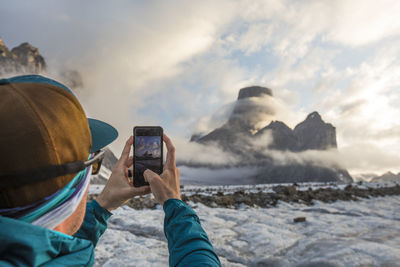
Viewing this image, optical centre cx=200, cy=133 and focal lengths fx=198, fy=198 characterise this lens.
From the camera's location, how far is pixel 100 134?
4.29ft

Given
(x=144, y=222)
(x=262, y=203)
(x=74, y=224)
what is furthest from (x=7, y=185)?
(x=262, y=203)

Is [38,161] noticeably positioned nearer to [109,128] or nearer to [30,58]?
[109,128]

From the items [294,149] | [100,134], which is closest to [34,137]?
[100,134]

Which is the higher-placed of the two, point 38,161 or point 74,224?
point 38,161

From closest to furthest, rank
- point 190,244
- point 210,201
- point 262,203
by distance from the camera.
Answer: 1. point 190,244
2. point 262,203
3. point 210,201

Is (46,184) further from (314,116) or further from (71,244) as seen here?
(314,116)

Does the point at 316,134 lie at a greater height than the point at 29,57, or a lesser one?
lesser

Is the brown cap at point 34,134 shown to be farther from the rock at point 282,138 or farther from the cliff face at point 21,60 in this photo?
the rock at point 282,138

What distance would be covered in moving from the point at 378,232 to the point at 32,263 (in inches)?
211

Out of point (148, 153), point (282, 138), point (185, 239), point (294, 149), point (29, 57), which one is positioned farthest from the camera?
point (282, 138)

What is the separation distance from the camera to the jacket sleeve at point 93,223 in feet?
5.52

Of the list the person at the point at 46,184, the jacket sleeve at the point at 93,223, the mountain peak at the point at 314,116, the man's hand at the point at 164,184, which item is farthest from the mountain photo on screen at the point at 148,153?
the mountain peak at the point at 314,116

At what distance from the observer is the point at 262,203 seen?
802cm

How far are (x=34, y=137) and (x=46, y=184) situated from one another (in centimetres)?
19
